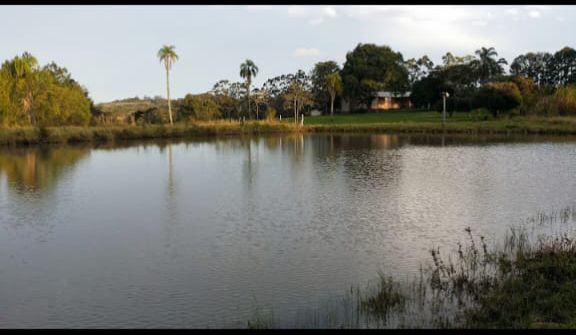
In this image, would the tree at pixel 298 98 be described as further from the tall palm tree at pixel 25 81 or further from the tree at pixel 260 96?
the tall palm tree at pixel 25 81

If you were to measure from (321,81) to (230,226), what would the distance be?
7970 centimetres

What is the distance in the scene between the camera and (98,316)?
8.63 m

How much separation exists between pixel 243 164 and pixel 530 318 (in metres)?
23.8

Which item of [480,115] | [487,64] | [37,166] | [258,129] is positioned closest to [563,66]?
[487,64]

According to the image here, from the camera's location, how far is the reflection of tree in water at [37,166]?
23.2 m

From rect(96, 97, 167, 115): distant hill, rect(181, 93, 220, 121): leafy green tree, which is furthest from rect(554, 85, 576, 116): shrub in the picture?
rect(96, 97, 167, 115): distant hill

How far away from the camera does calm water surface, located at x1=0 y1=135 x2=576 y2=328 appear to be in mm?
9258

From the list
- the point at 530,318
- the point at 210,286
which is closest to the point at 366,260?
the point at 210,286

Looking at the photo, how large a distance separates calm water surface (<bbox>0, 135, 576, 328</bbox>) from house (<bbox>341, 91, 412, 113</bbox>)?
6150 centimetres

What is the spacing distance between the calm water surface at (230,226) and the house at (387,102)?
202 feet

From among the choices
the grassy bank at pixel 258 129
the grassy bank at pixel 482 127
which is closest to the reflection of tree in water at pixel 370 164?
the grassy bank at pixel 482 127

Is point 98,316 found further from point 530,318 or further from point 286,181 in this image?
point 286,181

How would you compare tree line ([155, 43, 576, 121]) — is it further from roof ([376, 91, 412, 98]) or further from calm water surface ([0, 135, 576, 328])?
calm water surface ([0, 135, 576, 328])

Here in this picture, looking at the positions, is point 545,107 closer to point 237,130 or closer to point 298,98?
point 237,130
